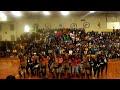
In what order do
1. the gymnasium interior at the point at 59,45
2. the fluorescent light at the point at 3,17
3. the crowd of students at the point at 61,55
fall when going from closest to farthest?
the fluorescent light at the point at 3,17, the gymnasium interior at the point at 59,45, the crowd of students at the point at 61,55

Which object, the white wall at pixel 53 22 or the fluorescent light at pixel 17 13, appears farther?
the white wall at pixel 53 22

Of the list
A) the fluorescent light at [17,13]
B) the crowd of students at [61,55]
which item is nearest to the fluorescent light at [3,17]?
the fluorescent light at [17,13]

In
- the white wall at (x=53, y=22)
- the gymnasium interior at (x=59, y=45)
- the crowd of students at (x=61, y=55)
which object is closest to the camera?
the white wall at (x=53, y=22)

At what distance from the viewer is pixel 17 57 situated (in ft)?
41.3

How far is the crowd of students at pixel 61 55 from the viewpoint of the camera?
11.7 metres

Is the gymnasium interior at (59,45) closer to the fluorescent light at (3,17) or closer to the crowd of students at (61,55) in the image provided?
the crowd of students at (61,55)

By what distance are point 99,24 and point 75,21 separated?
1412 millimetres

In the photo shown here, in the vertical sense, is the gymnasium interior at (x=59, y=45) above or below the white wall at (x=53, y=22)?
below

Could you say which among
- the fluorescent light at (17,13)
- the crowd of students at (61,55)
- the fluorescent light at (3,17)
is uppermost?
the fluorescent light at (17,13)

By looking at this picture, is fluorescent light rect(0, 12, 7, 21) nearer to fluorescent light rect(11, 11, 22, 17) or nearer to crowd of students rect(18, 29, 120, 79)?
fluorescent light rect(11, 11, 22, 17)

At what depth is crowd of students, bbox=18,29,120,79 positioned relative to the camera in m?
11.7

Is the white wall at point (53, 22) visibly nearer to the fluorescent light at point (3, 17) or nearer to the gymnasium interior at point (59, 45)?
the gymnasium interior at point (59, 45)

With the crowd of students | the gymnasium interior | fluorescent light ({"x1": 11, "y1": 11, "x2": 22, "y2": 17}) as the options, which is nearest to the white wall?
the gymnasium interior
